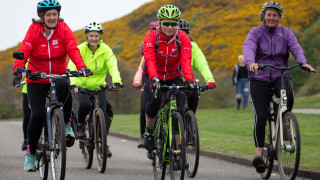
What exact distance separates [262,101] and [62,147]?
2.64m

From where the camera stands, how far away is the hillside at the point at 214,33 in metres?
50.7

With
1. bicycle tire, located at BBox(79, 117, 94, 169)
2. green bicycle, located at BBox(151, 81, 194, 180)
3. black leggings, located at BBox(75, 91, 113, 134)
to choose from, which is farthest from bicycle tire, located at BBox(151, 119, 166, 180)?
black leggings, located at BBox(75, 91, 113, 134)

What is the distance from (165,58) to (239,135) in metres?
7.58

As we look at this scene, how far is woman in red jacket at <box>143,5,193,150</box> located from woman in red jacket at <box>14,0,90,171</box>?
0.83 m

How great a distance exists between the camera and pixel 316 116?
19156 millimetres

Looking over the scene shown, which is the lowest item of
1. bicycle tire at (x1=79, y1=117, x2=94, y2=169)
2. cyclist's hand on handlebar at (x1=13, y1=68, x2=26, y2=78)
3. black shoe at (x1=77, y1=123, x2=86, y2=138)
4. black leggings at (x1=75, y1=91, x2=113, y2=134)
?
bicycle tire at (x1=79, y1=117, x2=94, y2=169)

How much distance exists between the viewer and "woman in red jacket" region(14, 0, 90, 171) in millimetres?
7113

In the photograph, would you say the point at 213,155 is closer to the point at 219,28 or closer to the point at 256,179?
the point at 256,179

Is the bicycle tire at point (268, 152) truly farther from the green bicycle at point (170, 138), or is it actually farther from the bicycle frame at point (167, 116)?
the bicycle frame at point (167, 116)

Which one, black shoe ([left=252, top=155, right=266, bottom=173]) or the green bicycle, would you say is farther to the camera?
black shoe ([left=252, top=155, right=266, bottom=173])

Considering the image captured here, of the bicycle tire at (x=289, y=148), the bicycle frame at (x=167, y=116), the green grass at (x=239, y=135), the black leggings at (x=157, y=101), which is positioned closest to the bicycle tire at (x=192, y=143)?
the black leggings at (x=157, y=101)

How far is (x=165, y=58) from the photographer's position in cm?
767

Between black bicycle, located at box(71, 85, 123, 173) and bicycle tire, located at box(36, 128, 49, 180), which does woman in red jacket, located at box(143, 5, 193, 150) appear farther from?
bicycle tire, located at box(36, 128, 49, 180)

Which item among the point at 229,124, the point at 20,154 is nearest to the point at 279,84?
the point at 20,154
